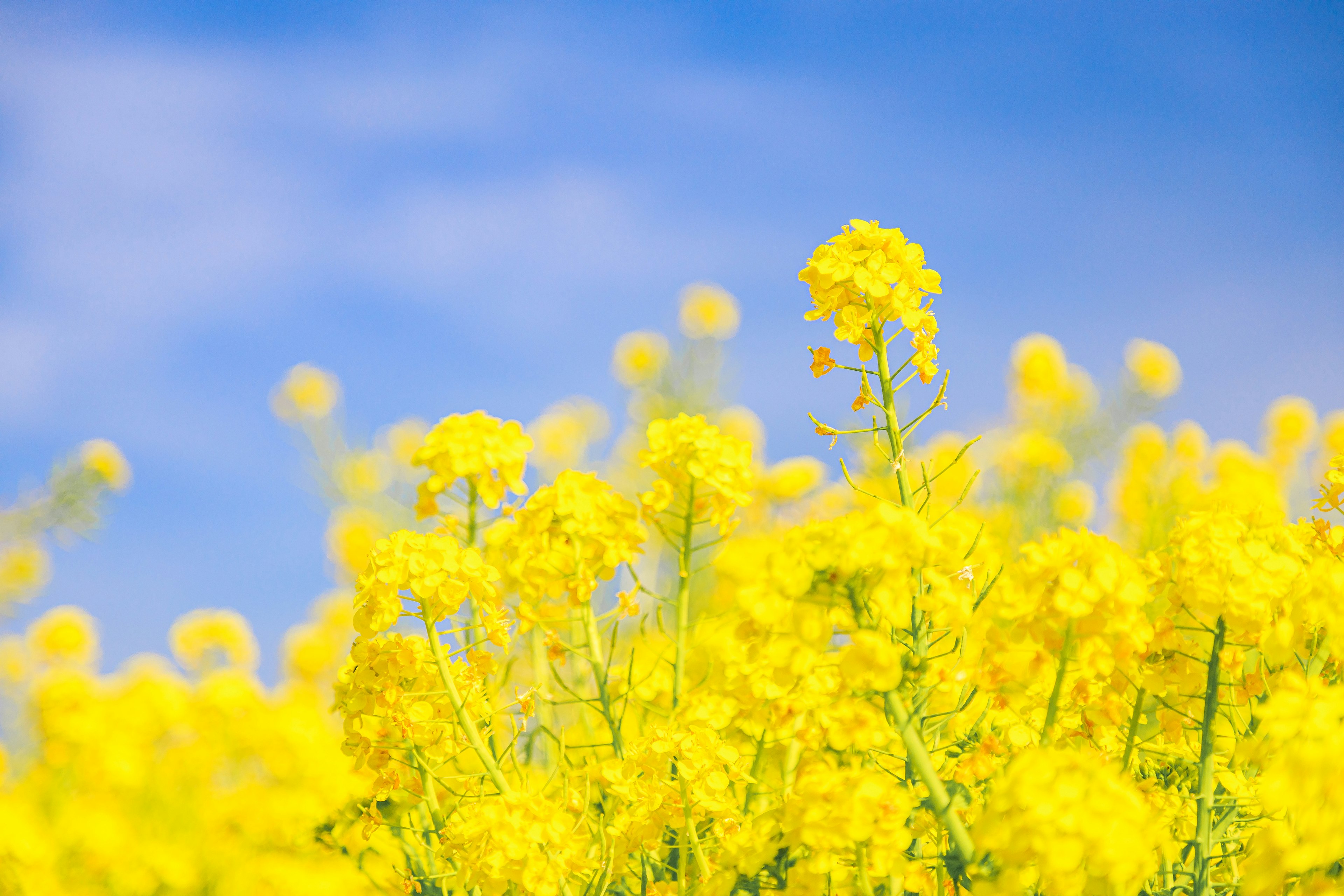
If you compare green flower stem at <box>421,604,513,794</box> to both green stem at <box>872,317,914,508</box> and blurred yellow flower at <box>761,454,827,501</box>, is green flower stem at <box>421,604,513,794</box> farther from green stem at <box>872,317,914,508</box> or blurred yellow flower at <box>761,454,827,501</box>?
blurred yellow flower at <box>761,454,827,501</box>

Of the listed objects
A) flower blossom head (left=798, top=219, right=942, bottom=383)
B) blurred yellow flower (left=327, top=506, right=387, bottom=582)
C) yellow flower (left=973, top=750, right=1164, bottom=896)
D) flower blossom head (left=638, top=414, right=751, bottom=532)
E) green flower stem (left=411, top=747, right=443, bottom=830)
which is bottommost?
yellow flower (left=973, top=750, right=1164, bottom=896)

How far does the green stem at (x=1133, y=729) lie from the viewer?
139 cm

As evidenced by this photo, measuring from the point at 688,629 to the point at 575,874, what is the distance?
485 millimetres

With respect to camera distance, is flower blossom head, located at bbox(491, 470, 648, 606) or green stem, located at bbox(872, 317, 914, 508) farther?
flower blossom head, located at bbox(491, 470, 648, 606)

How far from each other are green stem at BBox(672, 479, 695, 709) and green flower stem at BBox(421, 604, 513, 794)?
0.36 metres

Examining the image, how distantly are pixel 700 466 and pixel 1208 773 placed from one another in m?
0.91

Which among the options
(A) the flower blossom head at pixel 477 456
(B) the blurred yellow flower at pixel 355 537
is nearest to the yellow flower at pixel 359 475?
(B) the blurred yellow flower at pixel 355 537

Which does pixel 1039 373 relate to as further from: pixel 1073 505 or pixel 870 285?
pixel 870 285

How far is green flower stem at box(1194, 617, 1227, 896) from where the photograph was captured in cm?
124

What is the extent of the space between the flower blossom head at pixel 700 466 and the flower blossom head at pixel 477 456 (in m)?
0.36

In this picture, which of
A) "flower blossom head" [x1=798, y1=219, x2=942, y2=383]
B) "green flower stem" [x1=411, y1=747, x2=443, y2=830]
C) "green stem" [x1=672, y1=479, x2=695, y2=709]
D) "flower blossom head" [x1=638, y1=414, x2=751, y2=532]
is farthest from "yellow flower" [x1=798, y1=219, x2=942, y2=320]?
"green flower stem" [x1=411, y1=747, x2=443, y2=830]

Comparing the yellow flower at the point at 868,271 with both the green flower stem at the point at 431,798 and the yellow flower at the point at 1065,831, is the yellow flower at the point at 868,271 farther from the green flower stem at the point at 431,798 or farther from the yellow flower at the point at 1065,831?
the green flower stem at the point at 431,798

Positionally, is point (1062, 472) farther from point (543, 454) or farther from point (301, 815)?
point (301, 815)

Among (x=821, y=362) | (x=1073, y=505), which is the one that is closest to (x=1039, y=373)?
(x=1073, y=505)
